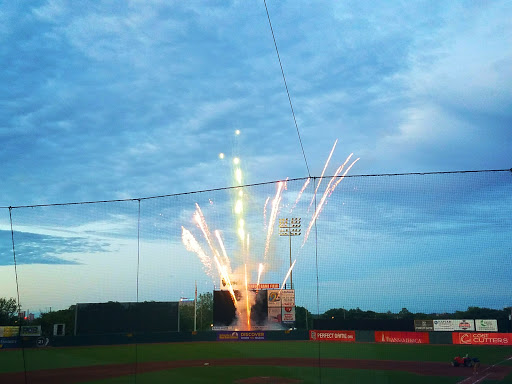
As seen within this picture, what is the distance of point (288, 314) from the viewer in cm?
3036

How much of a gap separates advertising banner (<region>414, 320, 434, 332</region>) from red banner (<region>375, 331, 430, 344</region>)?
378 mm

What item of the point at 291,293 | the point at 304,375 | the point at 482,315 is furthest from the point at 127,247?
the point at 291,293

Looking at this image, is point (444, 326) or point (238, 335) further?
point (238, 335)

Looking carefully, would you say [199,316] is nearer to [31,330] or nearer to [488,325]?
[31,330]

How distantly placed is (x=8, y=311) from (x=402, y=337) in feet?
103

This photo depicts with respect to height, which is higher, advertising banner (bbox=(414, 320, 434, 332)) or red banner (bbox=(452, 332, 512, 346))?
advertising banner (bbox=(414, 320, 434, 332))

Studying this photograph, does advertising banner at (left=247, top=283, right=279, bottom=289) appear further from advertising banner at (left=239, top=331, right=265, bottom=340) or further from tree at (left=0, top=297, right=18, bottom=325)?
tree at (left=0, top=297, right=18, bottom=325)

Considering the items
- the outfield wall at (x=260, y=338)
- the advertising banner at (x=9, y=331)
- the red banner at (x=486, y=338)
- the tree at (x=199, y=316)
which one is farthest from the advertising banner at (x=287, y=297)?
the advertising banner at (x=9, y=331)

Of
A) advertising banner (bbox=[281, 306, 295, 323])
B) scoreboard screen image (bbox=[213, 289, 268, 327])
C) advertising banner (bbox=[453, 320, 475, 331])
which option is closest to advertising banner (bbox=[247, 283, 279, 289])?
scoreboard screen image (bbox=[213, 289, 268, 327])

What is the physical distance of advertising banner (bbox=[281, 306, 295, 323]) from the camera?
99.2 feet

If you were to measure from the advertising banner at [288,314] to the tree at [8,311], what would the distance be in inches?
780

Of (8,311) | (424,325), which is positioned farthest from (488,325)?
(8,311)

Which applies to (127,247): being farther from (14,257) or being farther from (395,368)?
(395,368)

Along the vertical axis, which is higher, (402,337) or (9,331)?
(9,331)
